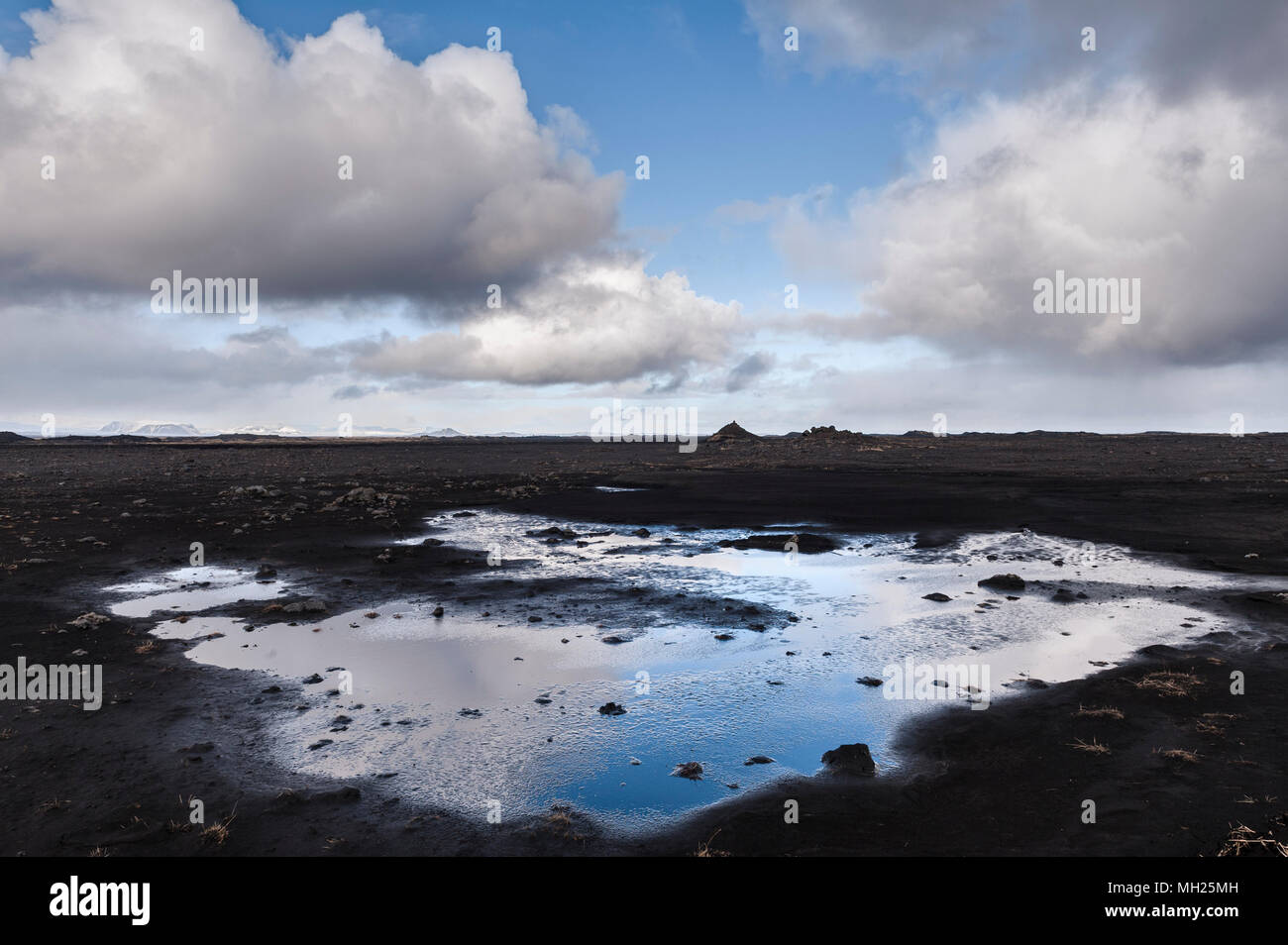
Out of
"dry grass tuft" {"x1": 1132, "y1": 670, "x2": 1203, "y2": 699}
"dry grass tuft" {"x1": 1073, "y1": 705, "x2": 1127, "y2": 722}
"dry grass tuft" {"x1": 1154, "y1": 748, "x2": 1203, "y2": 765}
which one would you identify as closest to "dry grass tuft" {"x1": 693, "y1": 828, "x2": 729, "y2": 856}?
"dry grass tuft" {"x1": 1154, "y1": 748, "x2": 1203, "y2": 765}

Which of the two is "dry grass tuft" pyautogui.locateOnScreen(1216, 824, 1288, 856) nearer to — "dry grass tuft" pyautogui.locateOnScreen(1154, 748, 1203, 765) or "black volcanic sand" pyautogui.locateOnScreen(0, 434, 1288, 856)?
"black volcanic sand" pyautogui.locateOnScreen(0, 434, 1288, 856)

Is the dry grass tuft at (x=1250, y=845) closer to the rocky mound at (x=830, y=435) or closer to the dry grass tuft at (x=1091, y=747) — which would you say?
the dry grass tuft at (x=1091, y=747)

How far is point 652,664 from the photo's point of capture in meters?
12.9

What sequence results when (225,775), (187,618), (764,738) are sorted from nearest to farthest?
(225,775) < (764,738) < (187,618)

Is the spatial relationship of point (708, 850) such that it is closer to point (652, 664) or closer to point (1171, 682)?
point (652, 664)

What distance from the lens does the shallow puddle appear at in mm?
8758

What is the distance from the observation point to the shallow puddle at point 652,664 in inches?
345

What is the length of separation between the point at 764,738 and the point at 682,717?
135 centimetres

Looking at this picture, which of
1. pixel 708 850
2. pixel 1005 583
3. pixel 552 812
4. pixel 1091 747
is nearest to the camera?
pixel 708 850

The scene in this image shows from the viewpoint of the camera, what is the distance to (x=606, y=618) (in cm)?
1608

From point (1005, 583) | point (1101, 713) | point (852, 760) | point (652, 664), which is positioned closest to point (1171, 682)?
point (1101, 713)

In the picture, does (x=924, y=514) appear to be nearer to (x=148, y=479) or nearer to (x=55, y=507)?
(x=55, y=507)
